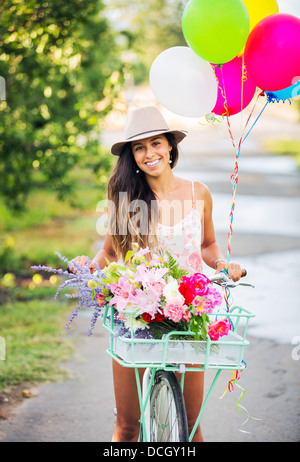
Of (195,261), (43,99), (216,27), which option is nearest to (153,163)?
(195,261)

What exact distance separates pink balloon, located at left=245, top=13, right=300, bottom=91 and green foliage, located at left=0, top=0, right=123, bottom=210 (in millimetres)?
3306

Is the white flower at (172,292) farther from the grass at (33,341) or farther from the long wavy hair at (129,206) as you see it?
the grass at (33,341)

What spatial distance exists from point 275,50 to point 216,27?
0.33 metres

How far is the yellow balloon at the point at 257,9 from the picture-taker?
11.5 ft

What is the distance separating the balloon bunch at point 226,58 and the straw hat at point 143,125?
0.29 feet

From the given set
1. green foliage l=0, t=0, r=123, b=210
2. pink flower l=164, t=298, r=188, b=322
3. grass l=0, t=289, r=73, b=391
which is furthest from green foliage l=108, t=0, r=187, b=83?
pink flower l=164, t=298, r=188, b=322

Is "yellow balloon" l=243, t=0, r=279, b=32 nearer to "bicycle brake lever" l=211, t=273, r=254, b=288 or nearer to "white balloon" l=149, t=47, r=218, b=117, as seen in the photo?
"white balloon" l=149, t=47, r=218, b=117

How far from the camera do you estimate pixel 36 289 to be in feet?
25.1

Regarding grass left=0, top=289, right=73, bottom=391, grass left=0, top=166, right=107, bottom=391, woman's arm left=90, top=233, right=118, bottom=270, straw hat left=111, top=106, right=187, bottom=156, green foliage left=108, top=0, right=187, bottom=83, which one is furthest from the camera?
green foliage left=108, top=0, right=187, bottom=83

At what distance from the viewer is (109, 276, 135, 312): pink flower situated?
8.55ft

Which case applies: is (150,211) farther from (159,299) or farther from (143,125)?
(159,299)

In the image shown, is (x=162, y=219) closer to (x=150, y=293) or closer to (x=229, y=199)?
(x=150, y=293)

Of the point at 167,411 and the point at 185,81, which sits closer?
the point at 167,411
